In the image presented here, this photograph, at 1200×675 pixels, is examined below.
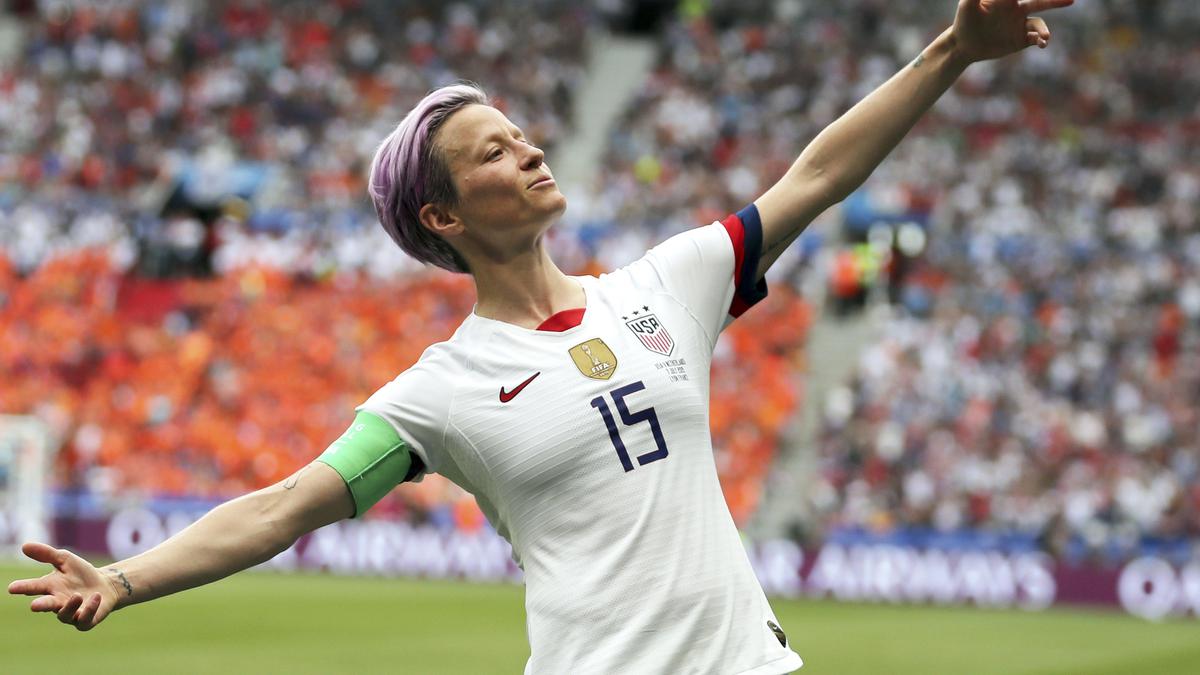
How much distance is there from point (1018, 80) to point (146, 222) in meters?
15.3

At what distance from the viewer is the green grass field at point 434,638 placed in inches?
479

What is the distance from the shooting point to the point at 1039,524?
19.0m

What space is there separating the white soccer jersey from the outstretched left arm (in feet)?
1.15

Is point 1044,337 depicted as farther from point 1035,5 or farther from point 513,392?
point 513,392

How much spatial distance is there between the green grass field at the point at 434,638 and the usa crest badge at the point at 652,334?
8535mm

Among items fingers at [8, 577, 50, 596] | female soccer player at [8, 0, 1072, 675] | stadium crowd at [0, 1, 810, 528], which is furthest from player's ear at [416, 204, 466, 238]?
stadium crowd at [0, 1, 810, 528]

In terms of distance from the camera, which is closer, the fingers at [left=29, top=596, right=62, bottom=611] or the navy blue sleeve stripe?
the fingers at [left=29, top=596, right=62, bottom=611]

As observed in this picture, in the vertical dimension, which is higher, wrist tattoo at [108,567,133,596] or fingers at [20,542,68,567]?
fingers at [20,542,68,567]

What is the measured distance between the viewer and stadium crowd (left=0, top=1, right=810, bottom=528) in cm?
2377

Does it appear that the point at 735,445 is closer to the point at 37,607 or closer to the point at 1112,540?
the point at 1112,540

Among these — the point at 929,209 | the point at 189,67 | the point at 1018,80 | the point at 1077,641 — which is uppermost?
the point at 189,67

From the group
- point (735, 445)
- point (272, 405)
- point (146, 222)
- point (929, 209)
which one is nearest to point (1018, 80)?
point (929, 209)

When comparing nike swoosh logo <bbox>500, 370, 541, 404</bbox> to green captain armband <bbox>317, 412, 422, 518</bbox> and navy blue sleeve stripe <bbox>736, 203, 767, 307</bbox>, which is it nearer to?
green captain armband <bbox>317, 412, 422, 518</bbox>

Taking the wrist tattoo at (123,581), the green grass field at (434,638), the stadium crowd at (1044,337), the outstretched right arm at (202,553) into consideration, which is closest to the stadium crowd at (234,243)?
the stadium crowd at (1044,337)
